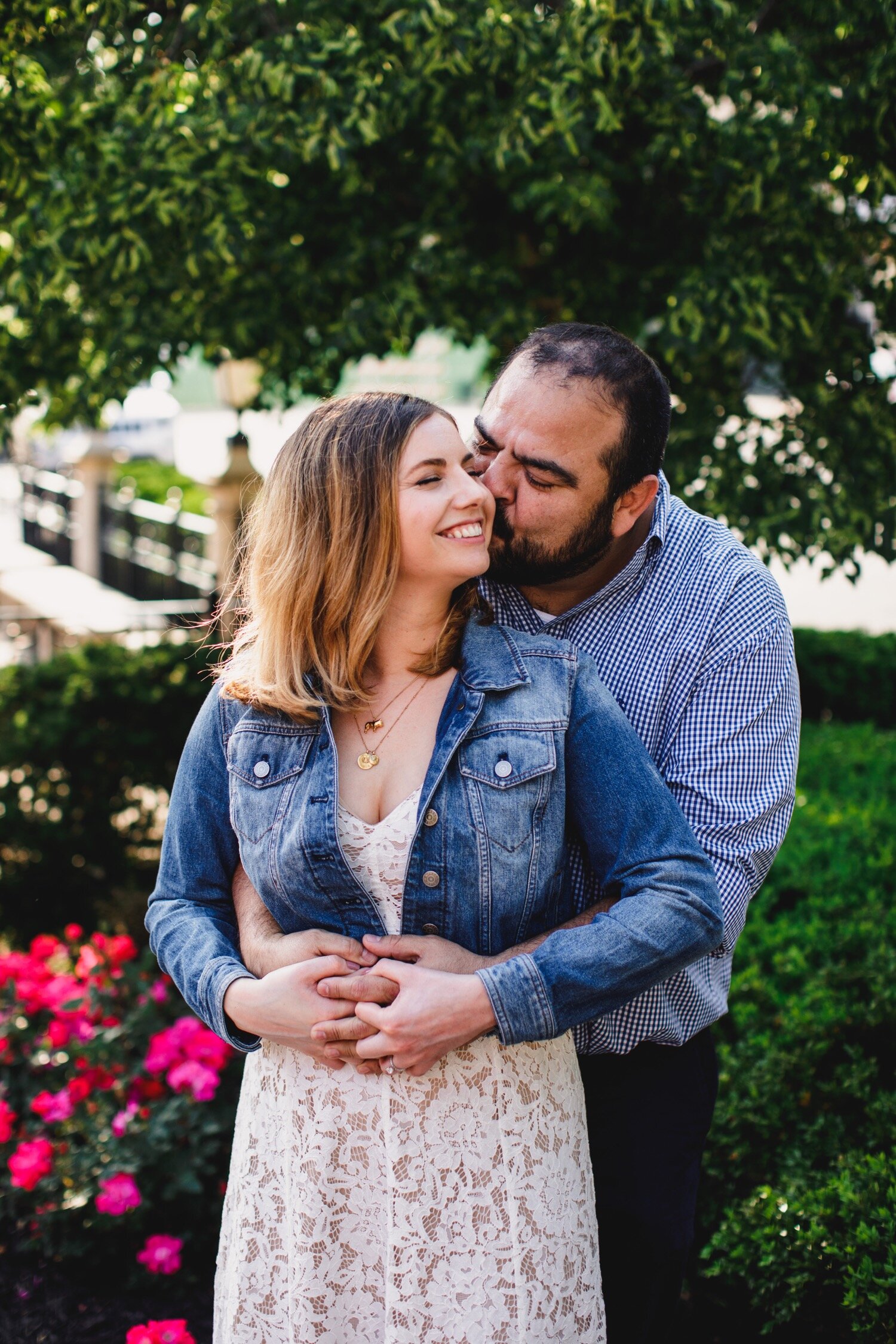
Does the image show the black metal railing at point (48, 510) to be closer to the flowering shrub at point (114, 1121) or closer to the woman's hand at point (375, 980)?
the flowering shrub at point (114, 1121)

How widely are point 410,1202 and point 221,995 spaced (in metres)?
0.45

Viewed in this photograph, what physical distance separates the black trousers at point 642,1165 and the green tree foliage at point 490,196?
2.30 m

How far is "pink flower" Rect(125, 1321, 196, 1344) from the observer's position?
2514mm

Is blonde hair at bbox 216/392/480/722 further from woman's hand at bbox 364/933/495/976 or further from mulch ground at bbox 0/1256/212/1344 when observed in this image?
mulch ground at bbox 0/1256/212/1344

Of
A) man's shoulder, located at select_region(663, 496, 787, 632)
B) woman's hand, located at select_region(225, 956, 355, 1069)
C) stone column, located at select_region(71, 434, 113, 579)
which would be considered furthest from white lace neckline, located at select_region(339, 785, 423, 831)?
stone column, located at select_region(71, 434, 113, 579)

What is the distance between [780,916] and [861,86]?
2.68 meters

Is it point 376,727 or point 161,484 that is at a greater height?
point 376,727

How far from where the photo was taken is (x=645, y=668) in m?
2.18

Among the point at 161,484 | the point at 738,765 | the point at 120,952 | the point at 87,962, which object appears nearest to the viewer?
the point at 738,765

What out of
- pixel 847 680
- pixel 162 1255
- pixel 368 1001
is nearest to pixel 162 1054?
pixel 162 1255

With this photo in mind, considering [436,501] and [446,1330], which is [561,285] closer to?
[436,501]

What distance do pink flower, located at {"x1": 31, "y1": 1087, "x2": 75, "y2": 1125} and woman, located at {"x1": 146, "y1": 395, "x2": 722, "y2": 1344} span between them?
1.57m

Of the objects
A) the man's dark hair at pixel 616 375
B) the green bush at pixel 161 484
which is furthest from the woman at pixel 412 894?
the green bush at pixel 161 484

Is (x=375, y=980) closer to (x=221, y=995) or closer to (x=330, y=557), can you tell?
(x=221, y=995)
